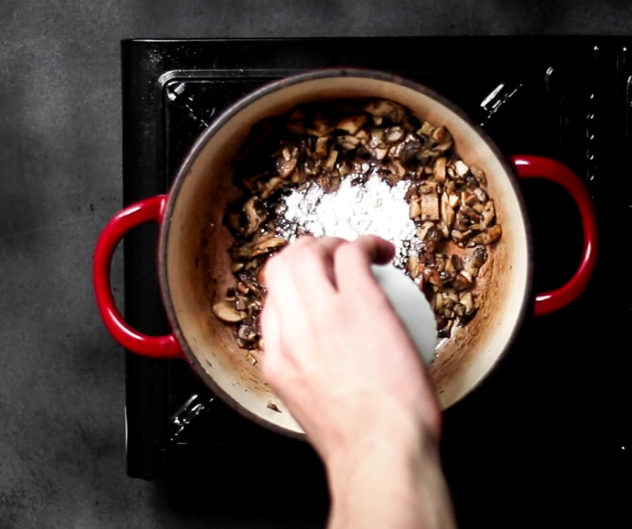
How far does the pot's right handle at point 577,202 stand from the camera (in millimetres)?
501

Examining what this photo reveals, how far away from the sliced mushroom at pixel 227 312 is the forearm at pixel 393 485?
226mm

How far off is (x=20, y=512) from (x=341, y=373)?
1.70 ft

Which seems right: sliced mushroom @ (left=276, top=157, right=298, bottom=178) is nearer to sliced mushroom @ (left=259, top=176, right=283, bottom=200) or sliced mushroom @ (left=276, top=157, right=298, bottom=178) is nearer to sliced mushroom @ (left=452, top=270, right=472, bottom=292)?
→ sliced mushroom @ (left=259, top=176, right=283, bottom=200)

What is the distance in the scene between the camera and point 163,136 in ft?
1.99

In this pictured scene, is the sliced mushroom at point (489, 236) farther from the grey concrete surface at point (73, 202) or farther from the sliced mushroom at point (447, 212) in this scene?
the grey concrete surface at point (73, 202)

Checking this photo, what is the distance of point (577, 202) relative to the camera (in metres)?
0.51

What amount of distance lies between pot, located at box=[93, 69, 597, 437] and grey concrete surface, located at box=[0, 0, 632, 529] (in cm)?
21

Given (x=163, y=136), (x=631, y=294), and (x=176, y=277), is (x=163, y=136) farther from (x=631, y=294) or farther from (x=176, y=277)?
(x=631, y=294)

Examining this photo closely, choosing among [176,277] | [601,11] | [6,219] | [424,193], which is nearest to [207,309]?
[176,277]

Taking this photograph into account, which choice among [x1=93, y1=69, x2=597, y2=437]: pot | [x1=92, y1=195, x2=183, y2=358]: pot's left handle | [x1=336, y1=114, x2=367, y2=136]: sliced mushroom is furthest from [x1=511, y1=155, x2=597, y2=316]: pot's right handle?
[x1=92, y1=195, x2=183, y2=358]: pot's left handle

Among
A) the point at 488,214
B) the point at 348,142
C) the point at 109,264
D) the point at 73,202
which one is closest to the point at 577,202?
the point at 488,214

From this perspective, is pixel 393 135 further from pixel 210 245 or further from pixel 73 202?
pixel 73 202

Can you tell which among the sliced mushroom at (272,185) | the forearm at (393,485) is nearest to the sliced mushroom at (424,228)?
the sliced mushroom at (272,185)

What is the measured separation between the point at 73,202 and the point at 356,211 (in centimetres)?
31
